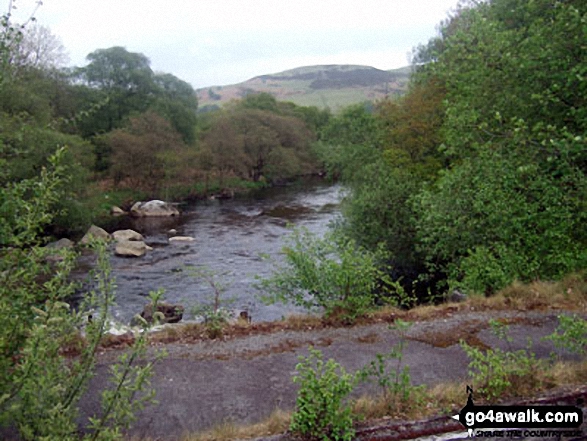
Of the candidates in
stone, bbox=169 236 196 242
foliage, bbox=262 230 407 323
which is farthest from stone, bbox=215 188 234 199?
foliage, bbox=262 230 407 323

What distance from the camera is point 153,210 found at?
34844 millimetres

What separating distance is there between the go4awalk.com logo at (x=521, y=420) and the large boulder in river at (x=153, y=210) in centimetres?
3226

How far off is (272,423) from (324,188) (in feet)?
139

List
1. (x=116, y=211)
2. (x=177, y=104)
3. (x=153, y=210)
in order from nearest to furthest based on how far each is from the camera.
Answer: (x=153, y=210) < (x=116, y=211) < (x=177, y=104)

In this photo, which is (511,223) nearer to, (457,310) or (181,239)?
(457,310)

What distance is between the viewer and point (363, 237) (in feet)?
60.7

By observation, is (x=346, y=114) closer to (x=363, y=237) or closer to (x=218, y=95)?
(x=363, y=237)

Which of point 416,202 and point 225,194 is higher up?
point 416,202

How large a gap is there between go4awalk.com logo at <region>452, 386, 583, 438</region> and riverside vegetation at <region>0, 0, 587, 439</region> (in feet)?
1.16

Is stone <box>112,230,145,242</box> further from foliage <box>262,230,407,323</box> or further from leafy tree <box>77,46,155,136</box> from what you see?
leafy tree <box>77,46,155,136</box>

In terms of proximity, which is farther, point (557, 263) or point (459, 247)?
point (459, 247)

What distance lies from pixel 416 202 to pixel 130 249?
50.0ft

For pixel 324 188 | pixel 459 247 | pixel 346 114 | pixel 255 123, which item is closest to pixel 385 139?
pixel 346 114

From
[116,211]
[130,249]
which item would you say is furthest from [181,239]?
[116,211]
